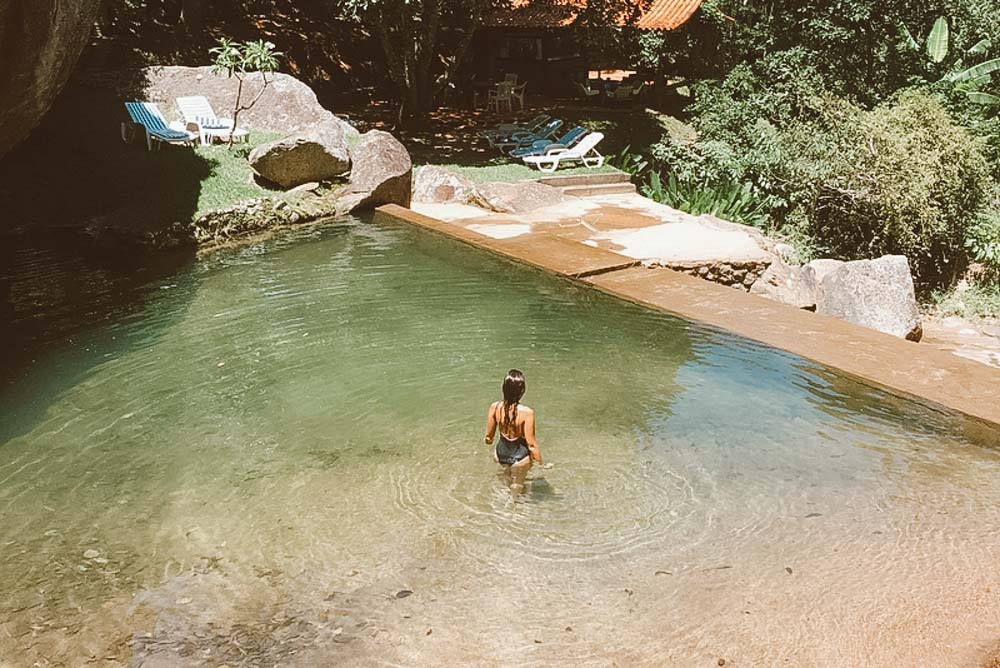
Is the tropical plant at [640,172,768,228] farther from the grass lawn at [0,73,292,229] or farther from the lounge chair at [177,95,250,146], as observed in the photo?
the lounge chair at [177,95,250,146]

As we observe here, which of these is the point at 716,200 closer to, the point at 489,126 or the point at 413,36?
the point at 489,126

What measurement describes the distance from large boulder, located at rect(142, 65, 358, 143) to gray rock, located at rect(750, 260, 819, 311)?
986cm

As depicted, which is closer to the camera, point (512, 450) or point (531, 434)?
point (531, 434)

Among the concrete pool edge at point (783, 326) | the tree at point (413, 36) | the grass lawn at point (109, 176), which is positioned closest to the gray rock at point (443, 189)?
the grass lawn at point (109, 176)

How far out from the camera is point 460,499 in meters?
6.12

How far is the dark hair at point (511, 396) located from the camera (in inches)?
228

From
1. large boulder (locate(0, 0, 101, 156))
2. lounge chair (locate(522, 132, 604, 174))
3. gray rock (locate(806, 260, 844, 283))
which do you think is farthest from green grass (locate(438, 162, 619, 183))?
large boulder (locate(0, 0, 101, 156))

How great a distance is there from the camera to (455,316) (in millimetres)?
9695

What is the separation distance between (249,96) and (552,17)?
37.9ft

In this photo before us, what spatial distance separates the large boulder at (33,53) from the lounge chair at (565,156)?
10.0m

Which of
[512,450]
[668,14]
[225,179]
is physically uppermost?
[668,14]

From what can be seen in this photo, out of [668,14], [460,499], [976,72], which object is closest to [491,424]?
[460,499]

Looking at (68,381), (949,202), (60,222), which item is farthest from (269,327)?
(949,202)

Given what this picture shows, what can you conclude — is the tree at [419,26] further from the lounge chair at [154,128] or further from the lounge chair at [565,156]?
the lounge chair at [154,128]
